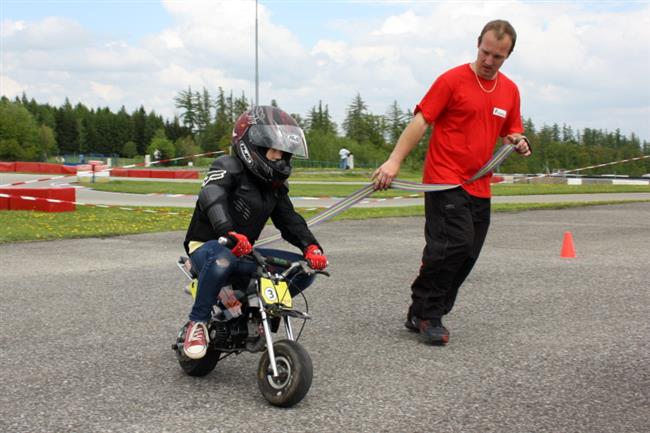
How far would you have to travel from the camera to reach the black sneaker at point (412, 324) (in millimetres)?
5852

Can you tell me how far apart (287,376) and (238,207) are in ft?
3.63

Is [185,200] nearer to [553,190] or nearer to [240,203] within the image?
[553,190]

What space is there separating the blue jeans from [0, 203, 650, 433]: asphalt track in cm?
51

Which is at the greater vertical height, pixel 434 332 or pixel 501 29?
pixel 501 29

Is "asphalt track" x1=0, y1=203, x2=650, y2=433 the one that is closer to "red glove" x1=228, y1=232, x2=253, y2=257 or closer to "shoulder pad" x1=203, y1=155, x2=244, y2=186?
"red glove" x1=228, y1=232, x2=253, y2=257

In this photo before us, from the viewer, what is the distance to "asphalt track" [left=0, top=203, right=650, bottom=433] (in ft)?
13.1

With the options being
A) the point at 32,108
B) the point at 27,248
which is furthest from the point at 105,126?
the point at 27,248

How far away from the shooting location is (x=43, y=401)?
423cm

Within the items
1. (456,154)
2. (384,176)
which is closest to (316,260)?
(384,176)

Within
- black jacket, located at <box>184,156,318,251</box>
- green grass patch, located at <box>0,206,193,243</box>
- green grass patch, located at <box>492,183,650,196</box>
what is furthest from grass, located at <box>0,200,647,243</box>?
black jacket, located at <box>184,156,318,251</box>

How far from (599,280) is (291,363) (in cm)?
546

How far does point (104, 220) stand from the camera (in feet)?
51.1

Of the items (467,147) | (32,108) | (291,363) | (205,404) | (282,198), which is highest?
(32,108)

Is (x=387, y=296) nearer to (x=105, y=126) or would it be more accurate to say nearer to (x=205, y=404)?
(x=205, y=404)
